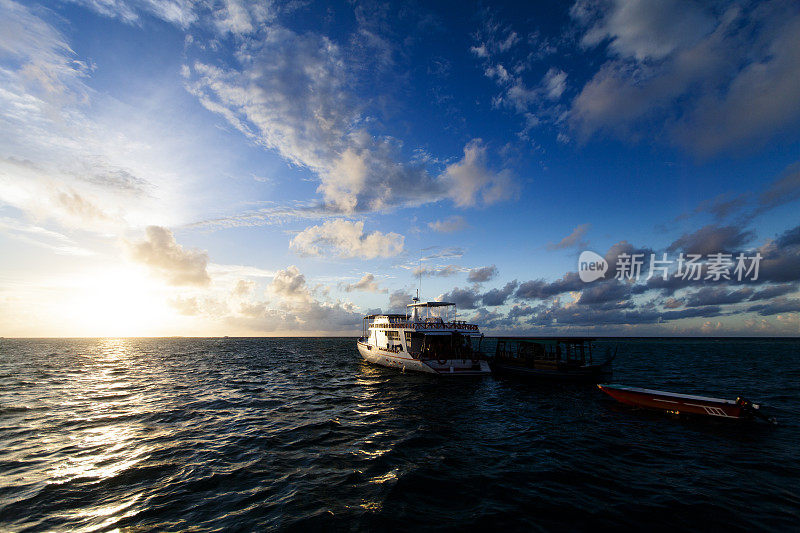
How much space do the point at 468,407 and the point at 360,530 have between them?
16.1m

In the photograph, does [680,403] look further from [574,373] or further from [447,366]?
[447,366]

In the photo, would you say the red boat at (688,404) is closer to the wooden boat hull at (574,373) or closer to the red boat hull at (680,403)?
the red boat hull at (680,403)

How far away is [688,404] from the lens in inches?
771

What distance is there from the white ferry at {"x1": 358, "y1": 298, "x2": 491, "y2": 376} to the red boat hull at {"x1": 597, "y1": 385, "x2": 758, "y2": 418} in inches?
562

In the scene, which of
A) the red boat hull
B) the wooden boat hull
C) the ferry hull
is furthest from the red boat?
the ferry hull

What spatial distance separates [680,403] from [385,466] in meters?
19.1

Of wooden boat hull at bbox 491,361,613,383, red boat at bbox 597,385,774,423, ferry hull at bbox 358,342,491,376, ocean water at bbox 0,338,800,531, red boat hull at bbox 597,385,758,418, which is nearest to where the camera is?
ocean water at bbox 0,338,800,531

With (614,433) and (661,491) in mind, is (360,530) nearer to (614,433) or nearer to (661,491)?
(661,491)

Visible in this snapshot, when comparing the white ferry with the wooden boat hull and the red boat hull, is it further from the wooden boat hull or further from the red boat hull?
the red boat hull

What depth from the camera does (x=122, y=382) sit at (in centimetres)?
3381

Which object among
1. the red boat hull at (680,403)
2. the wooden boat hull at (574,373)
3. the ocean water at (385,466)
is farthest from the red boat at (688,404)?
the wooden boat hull at (574,373)

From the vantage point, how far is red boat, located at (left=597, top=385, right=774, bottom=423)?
18.2 m

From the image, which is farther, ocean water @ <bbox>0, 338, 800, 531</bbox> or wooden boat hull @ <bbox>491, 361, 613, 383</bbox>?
wooden boat hull @ <bbox>491, 361, 613, 383</bbox>

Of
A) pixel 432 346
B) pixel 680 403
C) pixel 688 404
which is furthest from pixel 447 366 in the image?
pixel 688 404
